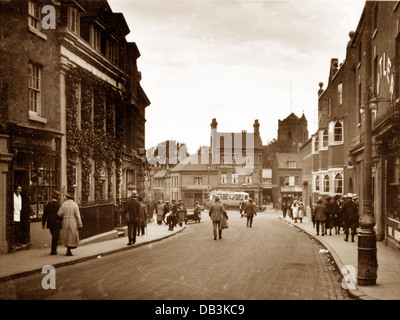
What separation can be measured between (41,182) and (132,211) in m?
3.10

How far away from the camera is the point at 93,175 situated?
21.7 m

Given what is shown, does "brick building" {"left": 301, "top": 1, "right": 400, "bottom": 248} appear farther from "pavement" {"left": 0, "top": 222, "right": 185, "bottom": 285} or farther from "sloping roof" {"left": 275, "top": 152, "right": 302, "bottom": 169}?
"sloping roof" {"left": 275, "top": 152, "right": 302, "bottom": 169}

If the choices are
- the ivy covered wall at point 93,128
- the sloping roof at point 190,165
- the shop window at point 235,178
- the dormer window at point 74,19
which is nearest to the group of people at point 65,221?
the ivy covered wall at point 93,128

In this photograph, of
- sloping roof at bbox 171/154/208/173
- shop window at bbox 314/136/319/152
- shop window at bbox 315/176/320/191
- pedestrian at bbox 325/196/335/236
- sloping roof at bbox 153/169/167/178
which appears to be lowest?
pedestrian at bbox 325/196/335/236

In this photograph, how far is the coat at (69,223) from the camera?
14391 mm

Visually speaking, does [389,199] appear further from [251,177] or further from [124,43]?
[251,177]

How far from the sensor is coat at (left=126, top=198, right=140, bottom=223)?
18.1 metres

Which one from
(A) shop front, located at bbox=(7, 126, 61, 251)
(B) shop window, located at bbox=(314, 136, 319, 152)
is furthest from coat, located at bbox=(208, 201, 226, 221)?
(B) shop window, located at bbox=(314, 136, 319, 152)

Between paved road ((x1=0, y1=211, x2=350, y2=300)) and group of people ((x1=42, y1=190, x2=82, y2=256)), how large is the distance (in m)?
0.95

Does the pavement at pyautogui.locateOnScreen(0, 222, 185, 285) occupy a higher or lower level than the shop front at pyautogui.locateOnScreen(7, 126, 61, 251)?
lower

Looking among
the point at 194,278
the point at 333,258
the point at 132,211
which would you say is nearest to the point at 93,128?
the point at 132,211

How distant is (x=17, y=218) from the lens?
15.3 metres

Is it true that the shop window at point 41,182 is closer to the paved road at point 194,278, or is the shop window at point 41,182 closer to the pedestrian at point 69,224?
the pedestrian at point 69,224

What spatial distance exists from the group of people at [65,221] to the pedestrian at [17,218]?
3.40 feet
